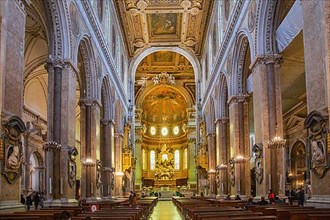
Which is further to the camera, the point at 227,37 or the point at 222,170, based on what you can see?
the point at 222,170

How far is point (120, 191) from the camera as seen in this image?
37.2 m

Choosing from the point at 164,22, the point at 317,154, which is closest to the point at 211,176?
the point at 164,22

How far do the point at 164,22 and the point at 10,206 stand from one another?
1186 inches

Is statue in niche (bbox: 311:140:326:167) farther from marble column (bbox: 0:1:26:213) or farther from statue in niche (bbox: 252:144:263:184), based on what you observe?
marble column (bbox: 0:1:26:213)

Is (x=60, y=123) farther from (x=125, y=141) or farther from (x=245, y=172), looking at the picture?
(x=125, y=141)

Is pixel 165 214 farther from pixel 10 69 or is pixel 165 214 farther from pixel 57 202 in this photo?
pixel 10 69

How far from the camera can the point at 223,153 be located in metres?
30.7

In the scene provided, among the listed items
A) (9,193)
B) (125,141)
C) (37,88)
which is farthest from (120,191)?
(9,193)

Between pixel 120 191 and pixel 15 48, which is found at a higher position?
pixel 15 48

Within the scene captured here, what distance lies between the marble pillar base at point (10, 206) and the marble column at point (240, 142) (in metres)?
13.7

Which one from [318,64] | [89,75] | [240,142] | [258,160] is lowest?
[258,160]

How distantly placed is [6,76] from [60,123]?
662 centimetres

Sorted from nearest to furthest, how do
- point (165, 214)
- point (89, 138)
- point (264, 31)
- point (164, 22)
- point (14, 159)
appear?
point (14, 159), point (264, 31), point (165, 214), point (89, 138), point (164, 22)

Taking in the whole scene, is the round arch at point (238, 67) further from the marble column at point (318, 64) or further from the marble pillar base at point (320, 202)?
the marble pillar base at point (320, 202)
